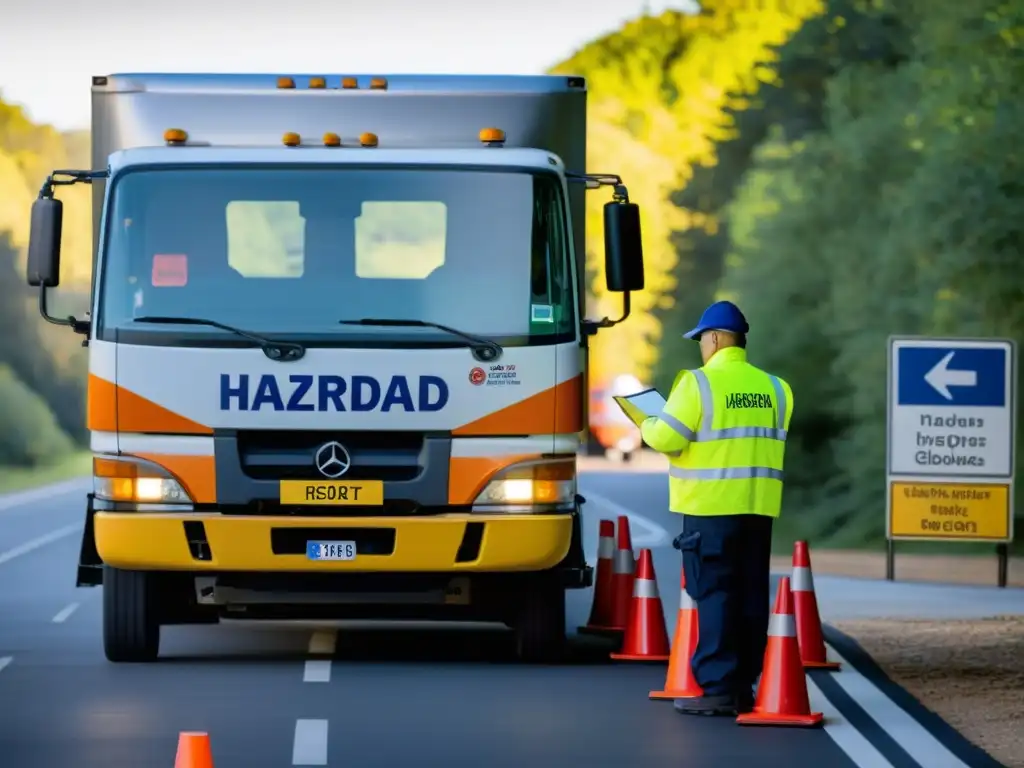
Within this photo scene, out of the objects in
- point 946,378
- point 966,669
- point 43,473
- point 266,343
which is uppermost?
point 266,343

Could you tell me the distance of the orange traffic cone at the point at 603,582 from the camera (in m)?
18.8

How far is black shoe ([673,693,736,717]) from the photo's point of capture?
46.6 feet

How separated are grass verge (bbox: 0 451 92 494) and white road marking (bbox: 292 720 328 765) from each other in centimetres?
4011

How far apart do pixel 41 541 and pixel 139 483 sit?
17442 millimetres

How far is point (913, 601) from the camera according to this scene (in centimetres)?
2348

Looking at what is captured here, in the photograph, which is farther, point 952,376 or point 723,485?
point 952,376

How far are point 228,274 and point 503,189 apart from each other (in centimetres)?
158

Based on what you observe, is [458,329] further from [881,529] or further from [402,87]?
[881,529]

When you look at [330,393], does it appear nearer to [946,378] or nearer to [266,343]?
[266,343]

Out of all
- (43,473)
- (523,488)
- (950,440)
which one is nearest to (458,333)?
(523,488)

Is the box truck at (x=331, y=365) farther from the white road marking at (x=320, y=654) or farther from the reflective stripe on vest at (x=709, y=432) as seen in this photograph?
the reflective stripe on vest at (x=709, y=432)

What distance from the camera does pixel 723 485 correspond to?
14.2 metres

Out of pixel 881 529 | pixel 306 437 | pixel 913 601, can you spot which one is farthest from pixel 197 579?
pixel 881 529

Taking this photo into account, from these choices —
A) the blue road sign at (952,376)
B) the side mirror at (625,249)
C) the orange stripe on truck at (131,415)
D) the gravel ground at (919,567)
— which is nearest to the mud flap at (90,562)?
the orange stripe on truck at (131,415)
